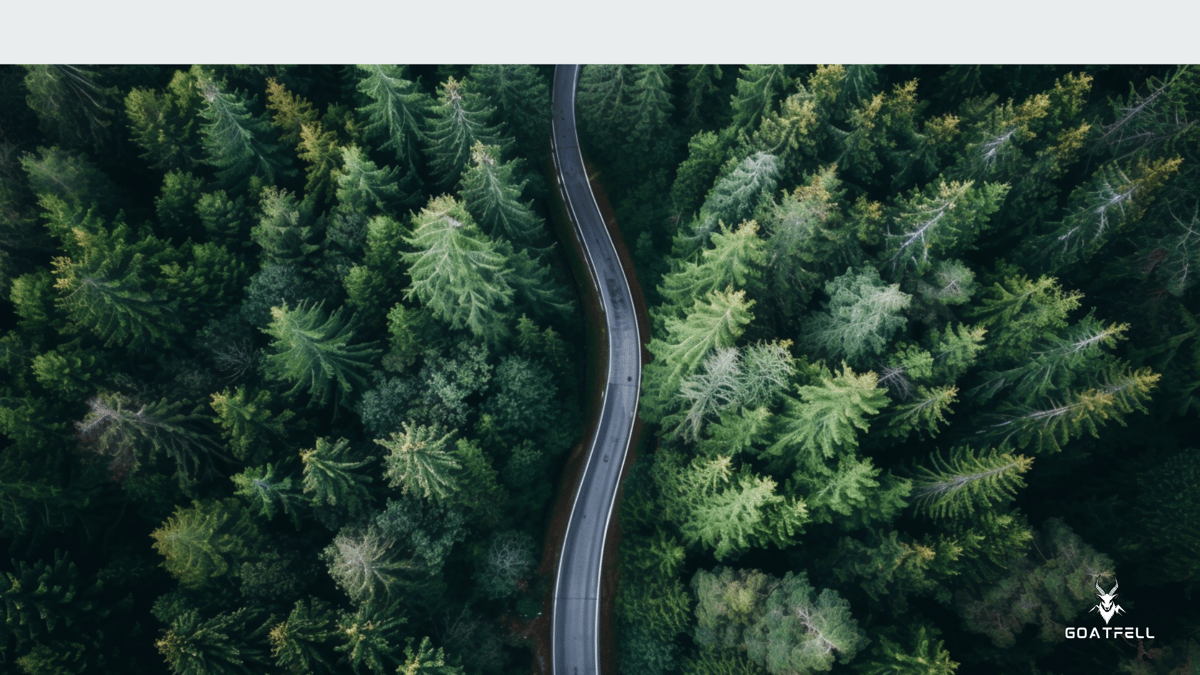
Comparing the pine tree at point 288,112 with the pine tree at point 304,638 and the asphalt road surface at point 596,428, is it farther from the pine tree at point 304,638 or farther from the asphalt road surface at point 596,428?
the pine tree at point 304,638

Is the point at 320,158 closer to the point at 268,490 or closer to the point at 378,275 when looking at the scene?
the point at 378,275

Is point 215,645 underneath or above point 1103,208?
underneath

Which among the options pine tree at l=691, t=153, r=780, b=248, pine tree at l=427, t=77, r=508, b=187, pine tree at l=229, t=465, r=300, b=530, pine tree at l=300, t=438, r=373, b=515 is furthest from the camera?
pine tree at l=427, t=77, r=508, b=187

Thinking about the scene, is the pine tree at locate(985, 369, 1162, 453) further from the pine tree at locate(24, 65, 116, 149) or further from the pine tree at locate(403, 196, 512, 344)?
the pine tree at locate(24, 65, 116, 149)

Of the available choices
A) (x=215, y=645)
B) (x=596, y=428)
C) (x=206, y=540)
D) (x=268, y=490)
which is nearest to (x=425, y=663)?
(x=215, y=645)

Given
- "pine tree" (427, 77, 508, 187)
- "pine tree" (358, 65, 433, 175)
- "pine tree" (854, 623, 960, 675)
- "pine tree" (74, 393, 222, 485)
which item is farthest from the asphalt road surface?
"pine tree" (74, 393, 222, 485)

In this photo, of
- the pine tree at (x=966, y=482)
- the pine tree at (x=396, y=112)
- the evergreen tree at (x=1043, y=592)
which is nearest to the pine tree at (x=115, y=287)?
the pine tree at (x=396, y=112)
